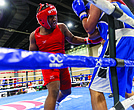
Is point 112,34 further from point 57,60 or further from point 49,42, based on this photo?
point 49,42

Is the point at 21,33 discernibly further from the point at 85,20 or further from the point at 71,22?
the point at 85,20

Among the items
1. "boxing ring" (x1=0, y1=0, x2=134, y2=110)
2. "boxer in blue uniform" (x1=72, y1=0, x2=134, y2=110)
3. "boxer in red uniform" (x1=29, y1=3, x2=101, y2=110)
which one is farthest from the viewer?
"boxer in red uniform" (x1=29, y1=3, x2=101, y2=110)


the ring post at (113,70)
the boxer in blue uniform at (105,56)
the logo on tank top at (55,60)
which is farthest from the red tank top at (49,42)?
the logo on tank top at (55,60)

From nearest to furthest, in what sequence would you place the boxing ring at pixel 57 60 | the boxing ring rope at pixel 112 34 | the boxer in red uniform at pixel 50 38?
the boxing ring at pixel 57 60 → the boxing ring rope at pixel 112 34 → the boxer in red uniform at pixel 50 38

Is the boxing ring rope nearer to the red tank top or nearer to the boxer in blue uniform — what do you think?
the boxer in blue uniform

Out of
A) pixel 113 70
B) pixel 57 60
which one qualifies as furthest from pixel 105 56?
pixel 57 60

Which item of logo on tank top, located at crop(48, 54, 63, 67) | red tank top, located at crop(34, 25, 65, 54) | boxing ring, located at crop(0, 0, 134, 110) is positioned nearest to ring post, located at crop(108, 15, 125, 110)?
boxing ring, located at crop(0, 0, 134, 110)

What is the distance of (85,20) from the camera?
84 centimetres

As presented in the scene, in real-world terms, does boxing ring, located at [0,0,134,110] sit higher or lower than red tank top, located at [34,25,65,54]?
lower

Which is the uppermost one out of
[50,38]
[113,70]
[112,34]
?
[50,38]

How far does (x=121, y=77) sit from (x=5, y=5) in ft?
16.0

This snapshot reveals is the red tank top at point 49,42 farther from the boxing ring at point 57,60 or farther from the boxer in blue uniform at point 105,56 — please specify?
the boxing ring at point 57,60

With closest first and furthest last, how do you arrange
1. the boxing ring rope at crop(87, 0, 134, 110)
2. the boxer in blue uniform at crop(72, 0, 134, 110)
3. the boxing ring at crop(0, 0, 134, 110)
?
the boxing ring at crop(0, 0, 134, 110) → the boxing ring rope at crop(87, 0, 134, 110) → the boxer in blue uniform at crop(72, 0, 134, 110)

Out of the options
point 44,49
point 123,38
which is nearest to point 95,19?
point 123,38
